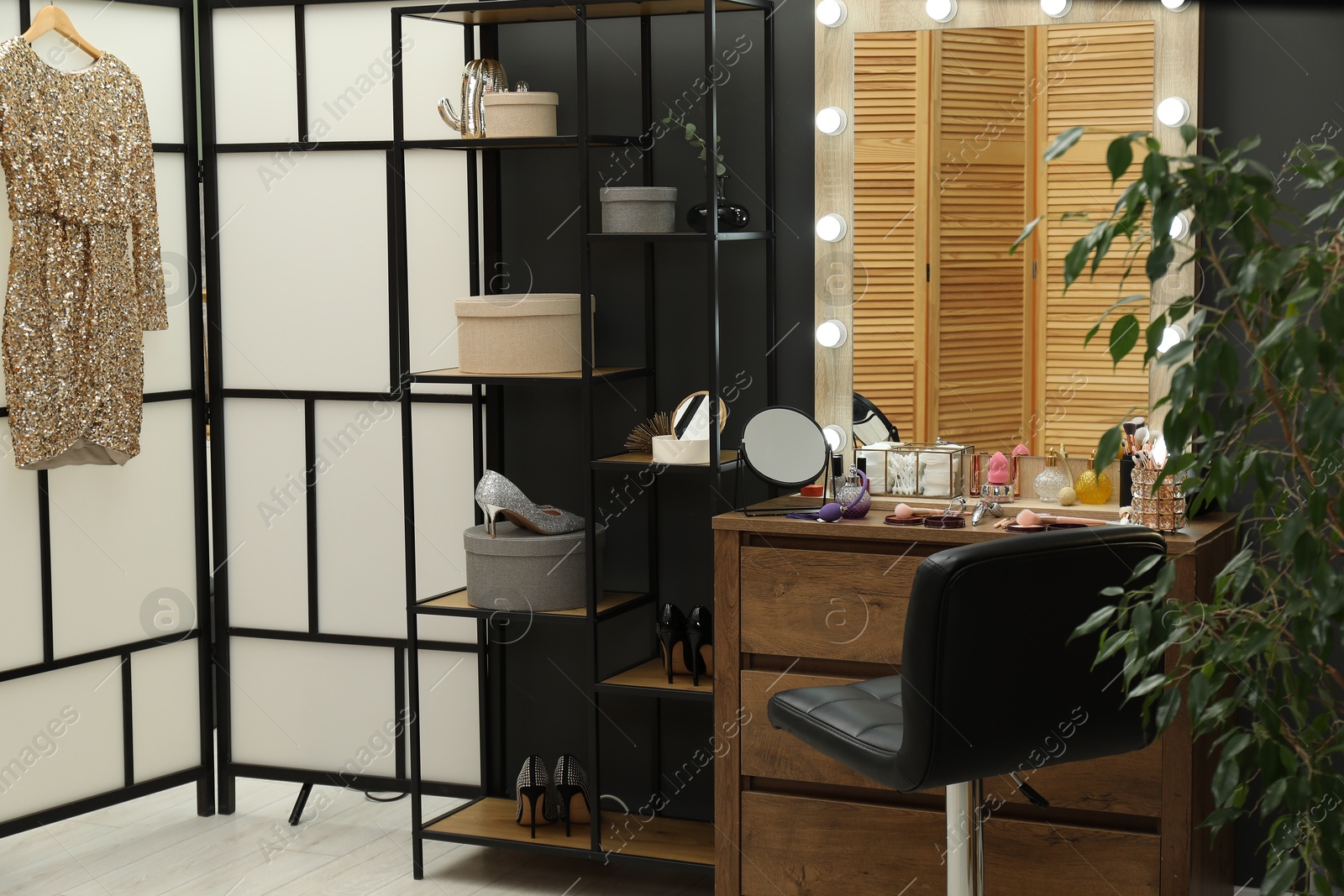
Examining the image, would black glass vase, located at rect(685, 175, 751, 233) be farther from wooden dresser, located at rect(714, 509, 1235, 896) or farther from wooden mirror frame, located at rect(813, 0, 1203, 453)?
wooden dresser, located at rect(714, 509, 1235, 896)

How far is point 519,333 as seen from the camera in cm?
329

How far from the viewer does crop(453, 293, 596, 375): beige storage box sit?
329cm

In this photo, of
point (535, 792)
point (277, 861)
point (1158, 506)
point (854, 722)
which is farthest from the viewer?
point (277, 861)

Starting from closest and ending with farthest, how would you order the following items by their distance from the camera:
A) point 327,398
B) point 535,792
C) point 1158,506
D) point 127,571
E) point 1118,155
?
point 1118,155
point 1158,506
point 535,792
point 127,571
point 327,398

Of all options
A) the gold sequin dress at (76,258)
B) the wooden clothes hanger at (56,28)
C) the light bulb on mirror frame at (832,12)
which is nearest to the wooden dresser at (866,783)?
the light bulb on mirror frame at (832,12)

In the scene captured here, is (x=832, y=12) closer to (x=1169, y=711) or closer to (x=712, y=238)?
(x=712, y=238)

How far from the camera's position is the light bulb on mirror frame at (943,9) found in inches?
126

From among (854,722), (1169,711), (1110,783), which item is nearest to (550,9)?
(854,722)

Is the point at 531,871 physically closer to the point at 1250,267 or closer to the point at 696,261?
the point at 696,261

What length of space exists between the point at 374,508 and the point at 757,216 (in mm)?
1288

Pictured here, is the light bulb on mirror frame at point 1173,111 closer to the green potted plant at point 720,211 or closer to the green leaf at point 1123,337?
the green potted plant at point 720,211

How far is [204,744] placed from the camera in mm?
3902

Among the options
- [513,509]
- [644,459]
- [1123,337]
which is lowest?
[513,509]

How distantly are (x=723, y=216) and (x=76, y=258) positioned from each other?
60.6 inches
